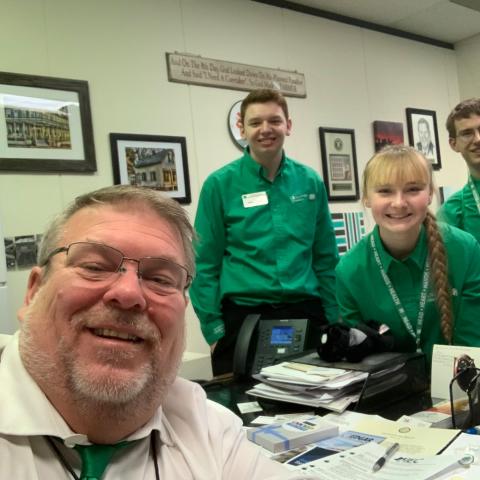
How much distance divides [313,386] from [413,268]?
0.57 metres

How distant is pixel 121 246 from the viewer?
93 centimetres

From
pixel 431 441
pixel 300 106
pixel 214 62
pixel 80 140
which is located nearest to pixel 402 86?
pixel 300 106

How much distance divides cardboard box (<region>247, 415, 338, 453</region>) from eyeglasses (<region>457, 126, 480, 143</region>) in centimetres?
162

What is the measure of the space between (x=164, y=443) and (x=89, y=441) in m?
0.14

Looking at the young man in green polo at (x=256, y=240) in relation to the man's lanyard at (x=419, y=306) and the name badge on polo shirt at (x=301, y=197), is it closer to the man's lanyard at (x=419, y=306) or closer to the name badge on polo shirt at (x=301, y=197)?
the name badge on polo shirt at (x=301, y=197)

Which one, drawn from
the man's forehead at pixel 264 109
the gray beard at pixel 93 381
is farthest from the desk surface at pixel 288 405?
the man's forehead at pixel 264 109

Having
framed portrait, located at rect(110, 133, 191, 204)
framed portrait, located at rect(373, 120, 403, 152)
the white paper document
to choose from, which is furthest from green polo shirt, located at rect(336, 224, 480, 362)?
framed portrait, located at rect(373, 120, 403, 152)

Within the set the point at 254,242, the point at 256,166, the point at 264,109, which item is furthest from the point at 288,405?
the point at 264,109

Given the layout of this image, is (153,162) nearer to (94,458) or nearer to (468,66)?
(94,458)

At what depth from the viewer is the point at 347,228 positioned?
4145 mm

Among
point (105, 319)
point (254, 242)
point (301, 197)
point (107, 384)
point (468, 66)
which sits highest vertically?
point (468, 66)

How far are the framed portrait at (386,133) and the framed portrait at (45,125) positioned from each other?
2514mm

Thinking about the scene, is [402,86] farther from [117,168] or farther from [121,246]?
[121,246]

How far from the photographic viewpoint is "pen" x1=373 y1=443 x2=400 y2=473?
1.00 m
